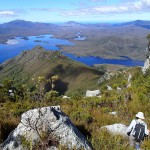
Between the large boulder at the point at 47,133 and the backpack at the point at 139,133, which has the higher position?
the large boulder at the point at 47,133

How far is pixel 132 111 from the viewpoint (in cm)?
1416

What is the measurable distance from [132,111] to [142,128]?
4765 millimetres

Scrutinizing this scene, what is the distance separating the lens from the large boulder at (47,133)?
7090 millimetres

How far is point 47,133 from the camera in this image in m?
7.34

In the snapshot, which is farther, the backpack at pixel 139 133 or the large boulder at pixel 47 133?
the backpack at pixel 139 133

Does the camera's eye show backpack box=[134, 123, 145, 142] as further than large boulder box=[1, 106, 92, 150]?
Yes

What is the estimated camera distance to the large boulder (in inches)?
279

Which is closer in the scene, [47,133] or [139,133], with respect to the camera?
[47,133]

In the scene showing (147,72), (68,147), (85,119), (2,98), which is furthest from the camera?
(147,72)

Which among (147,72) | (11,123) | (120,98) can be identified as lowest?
(147,72)

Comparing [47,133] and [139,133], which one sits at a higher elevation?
[47,133]

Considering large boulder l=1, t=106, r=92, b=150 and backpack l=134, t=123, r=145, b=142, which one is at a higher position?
large boulder l=1, t=106, r=92, b=150

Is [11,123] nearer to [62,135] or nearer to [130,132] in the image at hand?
[62,135]

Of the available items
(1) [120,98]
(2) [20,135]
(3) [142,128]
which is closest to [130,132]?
(3) [142,128]
